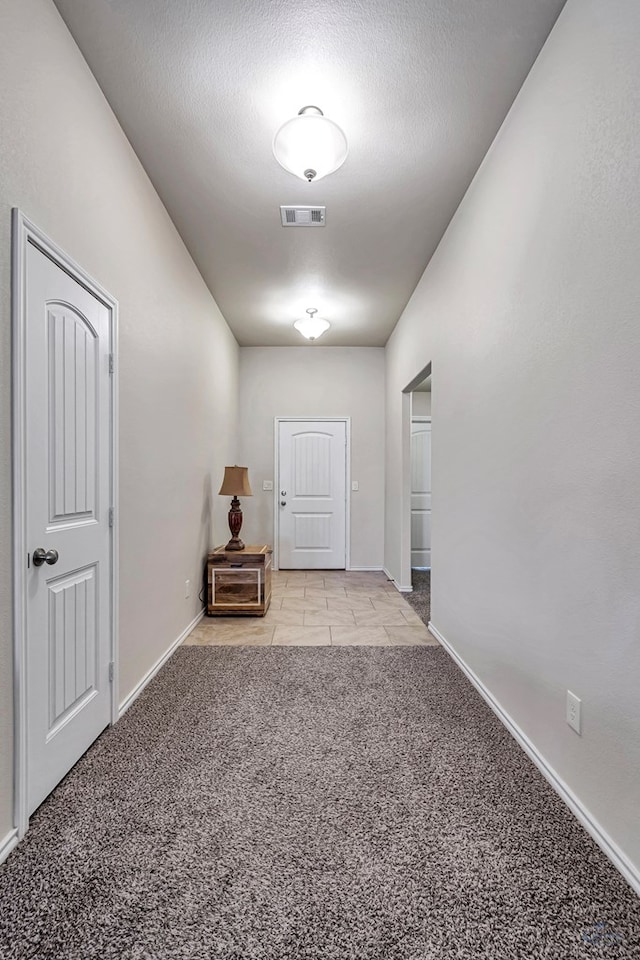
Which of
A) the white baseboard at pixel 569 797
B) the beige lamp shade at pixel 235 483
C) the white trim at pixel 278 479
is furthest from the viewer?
the white trim at pixel 278 479

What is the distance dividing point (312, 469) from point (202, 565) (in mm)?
2367

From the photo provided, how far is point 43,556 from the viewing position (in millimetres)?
1604

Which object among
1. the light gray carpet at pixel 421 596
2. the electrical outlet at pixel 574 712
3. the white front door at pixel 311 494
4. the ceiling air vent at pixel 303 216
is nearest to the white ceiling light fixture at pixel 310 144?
the ceiling air vent at pixel 303 216

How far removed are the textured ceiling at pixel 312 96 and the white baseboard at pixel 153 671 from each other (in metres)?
2.80

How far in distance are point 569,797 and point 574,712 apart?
31 cm

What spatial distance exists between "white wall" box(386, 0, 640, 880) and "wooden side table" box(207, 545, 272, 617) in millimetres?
1810

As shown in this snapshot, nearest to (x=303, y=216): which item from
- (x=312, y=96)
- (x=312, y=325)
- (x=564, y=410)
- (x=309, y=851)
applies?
(x=312, y=96)

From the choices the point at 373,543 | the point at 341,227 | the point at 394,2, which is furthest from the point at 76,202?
the point at 373,543

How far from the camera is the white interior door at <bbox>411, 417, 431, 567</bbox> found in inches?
254

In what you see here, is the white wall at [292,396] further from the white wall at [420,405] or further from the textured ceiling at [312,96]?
the textured ceiling at [312,96]

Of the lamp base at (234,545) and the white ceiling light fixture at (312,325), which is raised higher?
the white ceiling light fixture at (312,325)

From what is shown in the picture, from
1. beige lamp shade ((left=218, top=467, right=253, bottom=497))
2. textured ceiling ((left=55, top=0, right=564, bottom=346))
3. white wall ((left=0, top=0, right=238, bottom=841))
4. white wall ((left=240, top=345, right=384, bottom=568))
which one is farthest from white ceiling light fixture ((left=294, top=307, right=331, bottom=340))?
beige lamp shade ((left=218, top=467, right=253, bottom=497))

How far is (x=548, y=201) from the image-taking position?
5.94ft

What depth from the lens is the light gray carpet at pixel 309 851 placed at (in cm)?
116
